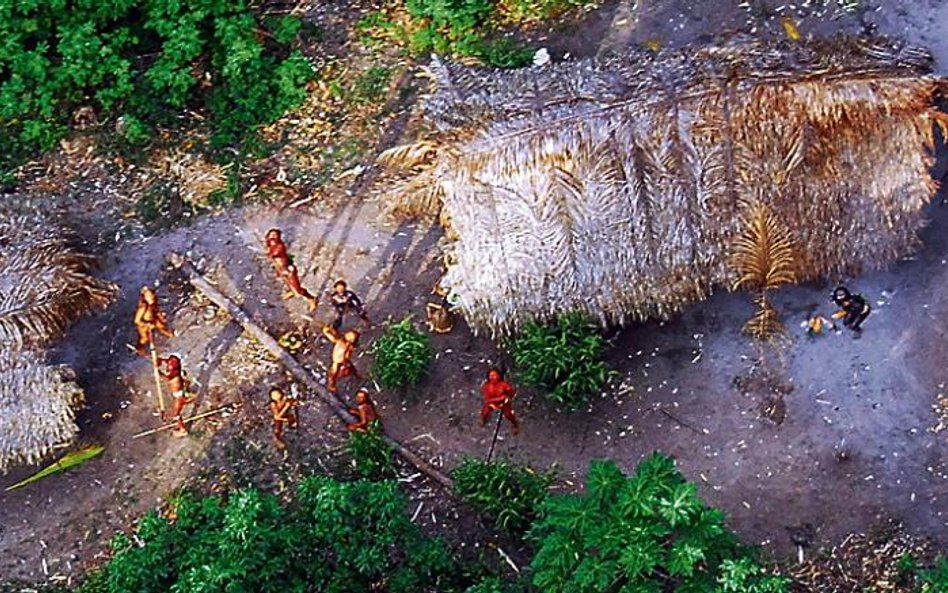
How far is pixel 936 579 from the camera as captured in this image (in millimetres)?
8867

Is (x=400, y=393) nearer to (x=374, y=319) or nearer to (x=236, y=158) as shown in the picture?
(x=374, y=319)

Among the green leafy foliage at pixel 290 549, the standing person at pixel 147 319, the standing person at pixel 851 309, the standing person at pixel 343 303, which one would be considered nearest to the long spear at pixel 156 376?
the standing person at pixel 147 319

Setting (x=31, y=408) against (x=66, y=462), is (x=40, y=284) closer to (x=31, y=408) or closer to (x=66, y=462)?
(x=31, y=408)

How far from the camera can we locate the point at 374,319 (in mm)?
12172

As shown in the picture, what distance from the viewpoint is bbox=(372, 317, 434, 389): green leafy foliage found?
11367mm

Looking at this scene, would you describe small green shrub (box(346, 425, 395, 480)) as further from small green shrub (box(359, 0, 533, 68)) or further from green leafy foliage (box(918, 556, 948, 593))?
small green shrub (box(359, 0, 533, 68))

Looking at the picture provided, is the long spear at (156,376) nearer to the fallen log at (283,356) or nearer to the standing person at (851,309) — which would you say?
the fallen log at (283,356)

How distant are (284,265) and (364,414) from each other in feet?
5.79

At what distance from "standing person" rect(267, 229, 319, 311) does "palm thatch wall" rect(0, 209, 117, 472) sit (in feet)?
5.48

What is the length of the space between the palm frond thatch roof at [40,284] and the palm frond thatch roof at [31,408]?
238 millimetres

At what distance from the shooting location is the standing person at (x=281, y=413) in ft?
35.9

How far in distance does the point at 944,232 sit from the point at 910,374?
1596mm

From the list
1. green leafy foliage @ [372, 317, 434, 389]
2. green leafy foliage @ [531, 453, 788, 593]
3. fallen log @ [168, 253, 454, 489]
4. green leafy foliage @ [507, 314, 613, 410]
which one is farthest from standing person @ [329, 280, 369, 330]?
green leafy foliage @ [531, 453, 788, 593]

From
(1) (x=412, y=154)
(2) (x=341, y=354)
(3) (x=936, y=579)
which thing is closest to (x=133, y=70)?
(1) (x=412, y=154)
